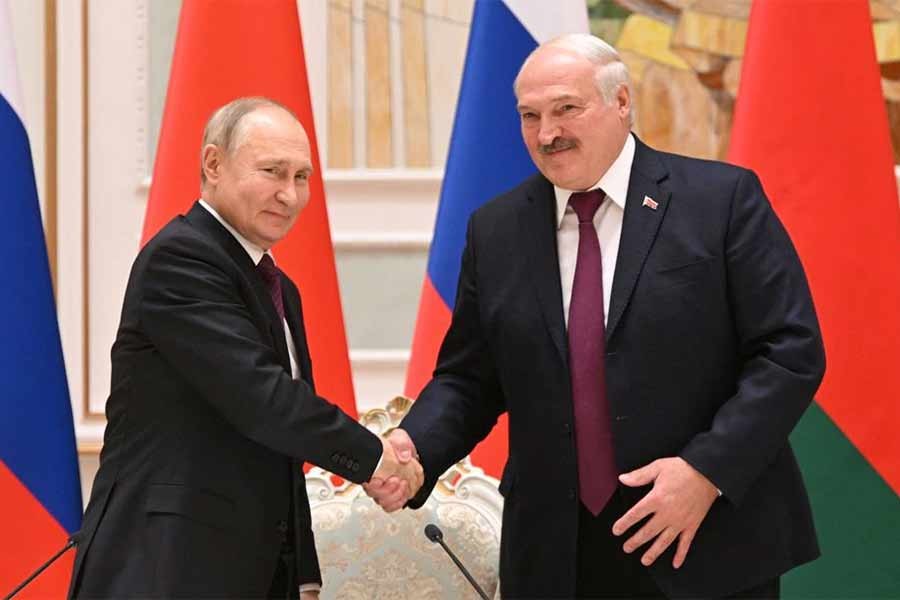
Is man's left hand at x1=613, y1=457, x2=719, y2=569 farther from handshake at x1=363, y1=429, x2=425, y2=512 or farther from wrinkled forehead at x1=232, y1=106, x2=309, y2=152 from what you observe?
wrinkled forehead at x1=232, y1=106, x2=309, y2=152

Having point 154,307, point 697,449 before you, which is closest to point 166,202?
point 154,307

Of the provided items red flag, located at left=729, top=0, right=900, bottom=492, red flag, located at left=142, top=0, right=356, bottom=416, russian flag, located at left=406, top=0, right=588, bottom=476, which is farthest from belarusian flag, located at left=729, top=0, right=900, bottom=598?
red flag, located at left=142, top=0, right=356, bottom=416

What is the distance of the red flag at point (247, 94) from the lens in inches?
132

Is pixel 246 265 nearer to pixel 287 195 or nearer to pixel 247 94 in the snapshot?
pixel 287 195

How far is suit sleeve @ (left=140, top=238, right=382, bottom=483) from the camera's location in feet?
6.78

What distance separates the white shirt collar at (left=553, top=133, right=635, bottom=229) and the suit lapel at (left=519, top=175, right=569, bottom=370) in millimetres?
24

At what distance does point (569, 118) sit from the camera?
7.30 ft

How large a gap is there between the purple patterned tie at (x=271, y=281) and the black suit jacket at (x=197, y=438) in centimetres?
9

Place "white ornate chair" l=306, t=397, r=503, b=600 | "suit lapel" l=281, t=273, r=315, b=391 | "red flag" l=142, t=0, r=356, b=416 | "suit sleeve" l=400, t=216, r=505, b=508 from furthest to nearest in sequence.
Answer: "red flag" l=142, t=0, r=356, b=416 → "white ornate chair" l=306, t=397, r=503, b=600 → "suit sleeve" l=400, t=216, r=505, b=508 → "suit lapel" l=281, t=273, r=315, b=391

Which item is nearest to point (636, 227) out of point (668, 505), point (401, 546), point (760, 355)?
point (760, 355)

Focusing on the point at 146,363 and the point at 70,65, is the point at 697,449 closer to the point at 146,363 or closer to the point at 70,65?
the point at 146,363

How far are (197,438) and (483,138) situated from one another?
1689mm

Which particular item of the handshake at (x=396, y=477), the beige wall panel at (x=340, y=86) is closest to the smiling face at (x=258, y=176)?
the handshake at (x=396, y=477)

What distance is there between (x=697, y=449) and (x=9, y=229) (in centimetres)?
205
